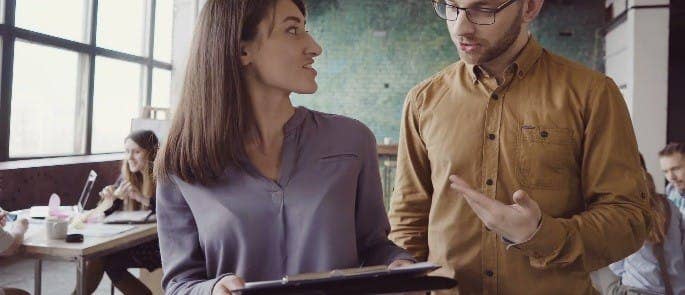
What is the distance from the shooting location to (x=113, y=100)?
6453 mm

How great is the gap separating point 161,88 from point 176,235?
683 cm

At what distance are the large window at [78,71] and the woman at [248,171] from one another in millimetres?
4254

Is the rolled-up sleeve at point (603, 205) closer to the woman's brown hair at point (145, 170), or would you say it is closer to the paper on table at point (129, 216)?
the paper on table at point (129, 216)

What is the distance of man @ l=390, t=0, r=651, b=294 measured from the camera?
117 cm

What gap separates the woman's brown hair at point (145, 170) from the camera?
363 cm

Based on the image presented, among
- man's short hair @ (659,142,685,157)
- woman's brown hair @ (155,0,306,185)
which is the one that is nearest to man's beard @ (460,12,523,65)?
woman's brown hair @ (155,0,306,185)

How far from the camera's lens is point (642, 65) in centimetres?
614

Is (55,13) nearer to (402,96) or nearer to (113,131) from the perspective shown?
(113,131)

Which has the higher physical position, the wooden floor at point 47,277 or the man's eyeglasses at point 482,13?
the man's eyeglasses at point 482,13

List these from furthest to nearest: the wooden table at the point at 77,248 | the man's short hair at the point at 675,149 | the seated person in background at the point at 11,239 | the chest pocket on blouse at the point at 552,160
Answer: the man's short hair at the point at 675,149
the wooden table at the point at 77,248
the seated person in background at the point at 11,239
the chest pocket on blouse at the point at 552,160

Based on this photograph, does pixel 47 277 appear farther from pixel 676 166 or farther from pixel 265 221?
pixel 676 166

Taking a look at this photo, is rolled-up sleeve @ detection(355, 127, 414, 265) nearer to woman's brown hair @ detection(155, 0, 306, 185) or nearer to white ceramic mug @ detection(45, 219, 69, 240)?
woman's brown hair @ detection(155, 0, 306, 185)

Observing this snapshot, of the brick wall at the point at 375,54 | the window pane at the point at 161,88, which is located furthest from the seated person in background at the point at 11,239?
the brick wall at the point at 375,54

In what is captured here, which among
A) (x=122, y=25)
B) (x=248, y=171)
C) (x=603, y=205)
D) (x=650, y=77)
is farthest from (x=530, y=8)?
(x=122, y=25)
